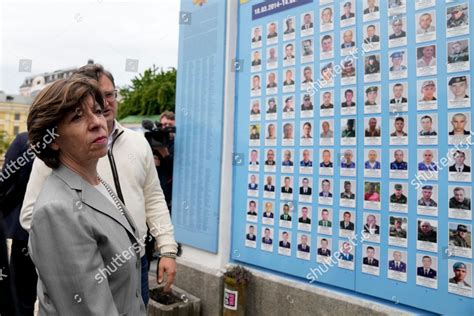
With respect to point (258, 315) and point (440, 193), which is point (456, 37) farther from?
point (258, 315)

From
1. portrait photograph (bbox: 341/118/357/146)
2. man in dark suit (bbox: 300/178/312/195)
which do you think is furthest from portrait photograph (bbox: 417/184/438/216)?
man in dark suit (bbox: 300/178/312/195)

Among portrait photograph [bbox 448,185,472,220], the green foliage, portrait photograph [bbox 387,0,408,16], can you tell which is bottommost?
portrait photograph [bbox 448,185,472,220]

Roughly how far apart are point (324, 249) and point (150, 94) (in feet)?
65.3

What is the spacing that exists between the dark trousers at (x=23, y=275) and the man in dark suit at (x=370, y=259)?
2.33 meters

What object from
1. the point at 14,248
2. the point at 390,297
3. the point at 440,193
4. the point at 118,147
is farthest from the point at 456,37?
the point at 14,248

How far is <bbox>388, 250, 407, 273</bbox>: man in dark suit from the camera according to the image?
2.48 metres

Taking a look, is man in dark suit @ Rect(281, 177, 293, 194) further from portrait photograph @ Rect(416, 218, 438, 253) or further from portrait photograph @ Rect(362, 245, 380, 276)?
portrait photograph @ Rect(416, 218, 438, 253)

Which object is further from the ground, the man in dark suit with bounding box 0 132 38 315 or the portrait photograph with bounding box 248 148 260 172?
the portrait photograph with bounding box 248 148 260 172

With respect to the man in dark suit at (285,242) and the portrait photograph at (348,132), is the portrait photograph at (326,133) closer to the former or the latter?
the portrait photograph at (348,132)

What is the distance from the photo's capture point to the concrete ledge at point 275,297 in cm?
268

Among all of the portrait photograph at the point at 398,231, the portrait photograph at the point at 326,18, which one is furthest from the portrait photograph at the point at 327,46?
the portrait photograph at the point at 398,231

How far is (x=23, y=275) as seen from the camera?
2.99m

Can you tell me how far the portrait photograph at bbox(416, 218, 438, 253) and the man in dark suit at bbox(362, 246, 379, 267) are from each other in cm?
29

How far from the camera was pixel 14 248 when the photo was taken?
293 centimetres
